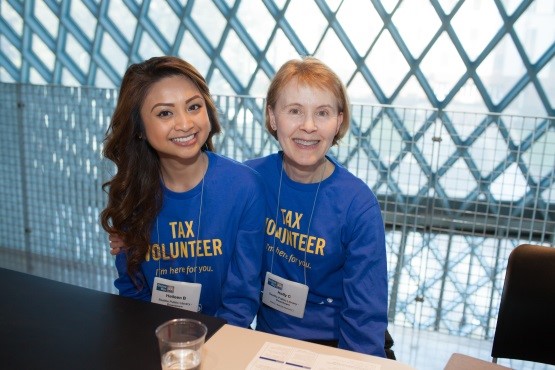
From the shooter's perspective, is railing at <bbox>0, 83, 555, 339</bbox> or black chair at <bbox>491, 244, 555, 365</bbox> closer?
black chair at <bbox>491, 244, 555, 365</bbox>

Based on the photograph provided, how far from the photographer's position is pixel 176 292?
5.13 ft

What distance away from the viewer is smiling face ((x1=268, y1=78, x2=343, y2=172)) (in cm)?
158

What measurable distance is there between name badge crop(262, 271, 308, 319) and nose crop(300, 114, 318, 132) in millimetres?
520

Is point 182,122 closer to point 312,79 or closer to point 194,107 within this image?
point 194,107

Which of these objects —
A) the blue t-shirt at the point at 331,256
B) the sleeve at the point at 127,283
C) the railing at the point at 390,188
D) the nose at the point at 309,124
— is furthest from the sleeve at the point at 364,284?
the railing at the point at 390,188

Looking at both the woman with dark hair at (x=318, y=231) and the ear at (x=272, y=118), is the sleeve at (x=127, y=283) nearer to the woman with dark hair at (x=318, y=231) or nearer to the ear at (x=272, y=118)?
the woman with dark hair at (x=318, y=231)

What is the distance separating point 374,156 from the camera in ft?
10.2

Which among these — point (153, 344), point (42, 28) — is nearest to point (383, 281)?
point (153, 344)

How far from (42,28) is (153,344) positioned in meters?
9.07

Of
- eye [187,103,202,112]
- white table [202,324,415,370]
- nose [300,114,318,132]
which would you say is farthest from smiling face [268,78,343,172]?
white table [202,324,415,370]

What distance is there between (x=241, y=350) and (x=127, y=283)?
780 mm

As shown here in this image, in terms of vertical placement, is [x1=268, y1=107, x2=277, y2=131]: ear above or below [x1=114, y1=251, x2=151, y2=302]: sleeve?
above

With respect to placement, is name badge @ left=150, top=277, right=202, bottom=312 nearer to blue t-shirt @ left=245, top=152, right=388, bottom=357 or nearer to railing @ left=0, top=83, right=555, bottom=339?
blue t-shirt @ left=245, top=152, right=388, bottom=357

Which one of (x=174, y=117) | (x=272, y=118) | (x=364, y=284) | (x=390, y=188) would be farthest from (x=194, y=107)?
(x=390, y=188)
